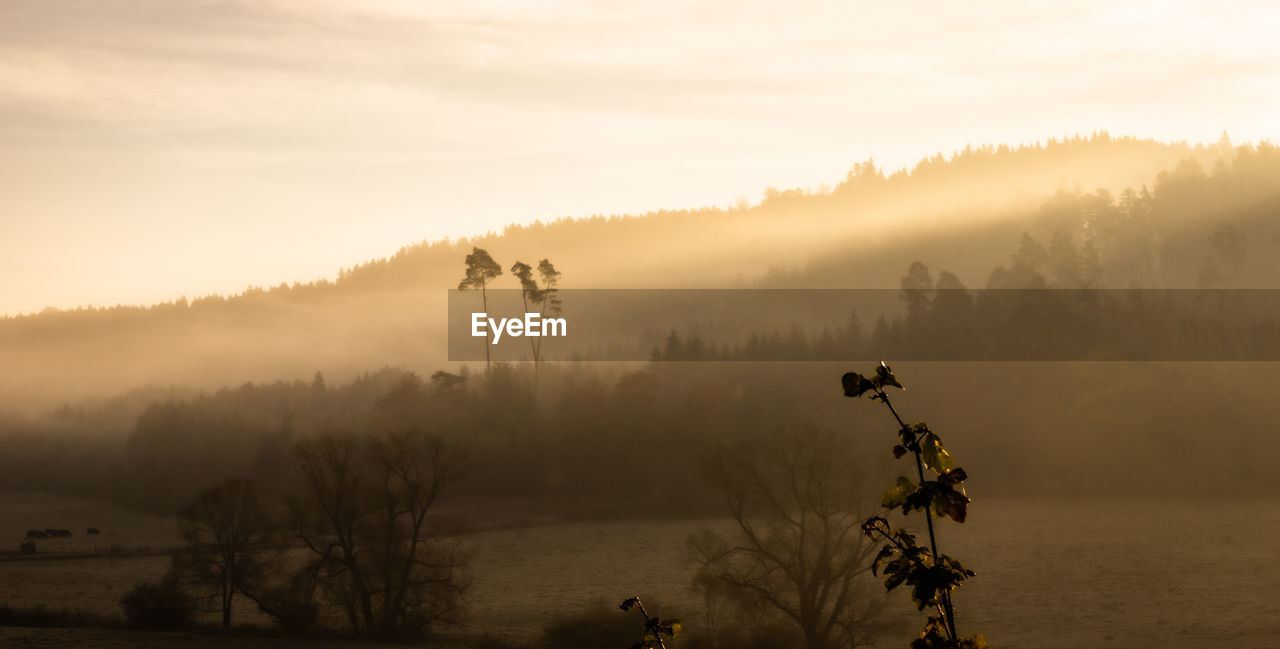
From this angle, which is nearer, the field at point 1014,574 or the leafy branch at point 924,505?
the leafy branch at point 924,505

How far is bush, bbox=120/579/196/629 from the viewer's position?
200ft

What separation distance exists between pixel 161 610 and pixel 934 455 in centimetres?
6353

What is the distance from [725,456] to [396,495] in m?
19.6

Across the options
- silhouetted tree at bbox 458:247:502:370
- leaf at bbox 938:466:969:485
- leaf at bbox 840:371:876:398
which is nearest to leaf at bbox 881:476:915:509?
leaf at bbox 938:466:969:485

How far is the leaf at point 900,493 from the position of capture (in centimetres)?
689

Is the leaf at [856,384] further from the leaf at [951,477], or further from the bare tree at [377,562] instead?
the bare tree at [377,562]

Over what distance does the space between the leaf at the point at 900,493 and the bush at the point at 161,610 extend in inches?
2431

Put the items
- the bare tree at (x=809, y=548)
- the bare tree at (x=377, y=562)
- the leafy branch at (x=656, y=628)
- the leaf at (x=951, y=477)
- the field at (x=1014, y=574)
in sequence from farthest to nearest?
1. the bare tree at (x=377, y=562)
2. the field at (x=1014, y=574)
3. the bare tree at (x=809, y=548)
4. the leafy branch at (x=656, y=628)
5. the leaf at (x=951, y=477)

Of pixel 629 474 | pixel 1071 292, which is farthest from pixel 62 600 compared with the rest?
pixel 1071 292

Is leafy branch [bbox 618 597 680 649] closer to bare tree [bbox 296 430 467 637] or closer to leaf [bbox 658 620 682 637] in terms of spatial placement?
leaf [bbox 658 620 682 637]

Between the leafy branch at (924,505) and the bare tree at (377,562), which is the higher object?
the leafy branch at (924,505)

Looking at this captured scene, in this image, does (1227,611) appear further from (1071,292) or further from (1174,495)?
(1071,292)

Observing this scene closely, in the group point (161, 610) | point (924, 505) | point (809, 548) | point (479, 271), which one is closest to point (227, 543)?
point (161, 610)

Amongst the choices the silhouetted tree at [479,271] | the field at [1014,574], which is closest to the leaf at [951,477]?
the field at [1014,574]
